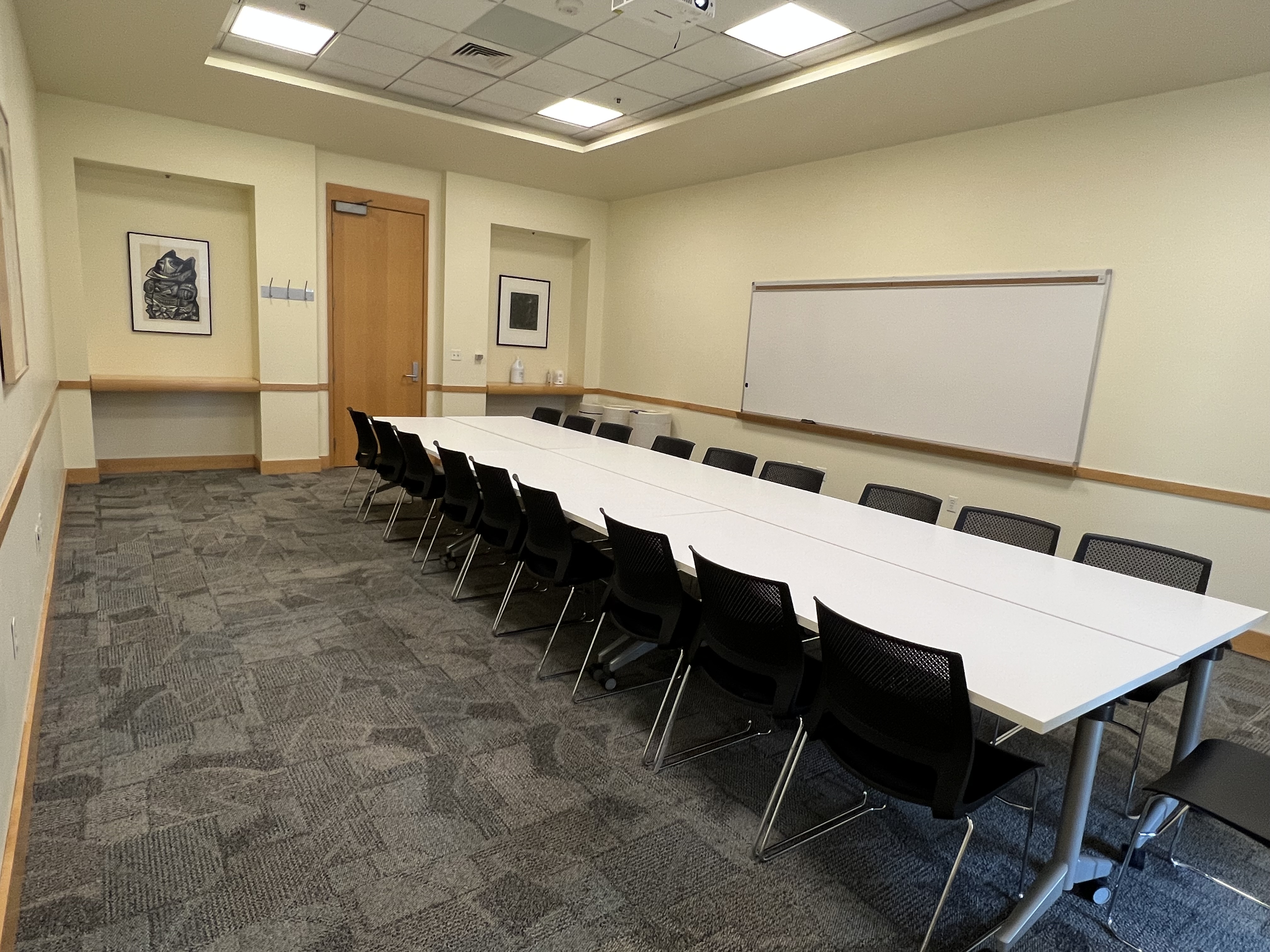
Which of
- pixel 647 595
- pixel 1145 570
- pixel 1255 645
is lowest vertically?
pixel 1255 645

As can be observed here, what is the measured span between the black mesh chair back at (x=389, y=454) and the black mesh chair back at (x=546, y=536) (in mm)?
1791

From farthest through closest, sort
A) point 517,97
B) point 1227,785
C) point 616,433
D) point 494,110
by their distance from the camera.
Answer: point 494,110 < point 616,433 < point 517,97 < point 1227,785

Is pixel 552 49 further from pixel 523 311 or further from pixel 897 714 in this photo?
pixel 897 714

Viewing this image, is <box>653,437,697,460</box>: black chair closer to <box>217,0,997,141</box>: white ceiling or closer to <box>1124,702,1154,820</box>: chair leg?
<box>217,0,997,141</box>: white ceiling

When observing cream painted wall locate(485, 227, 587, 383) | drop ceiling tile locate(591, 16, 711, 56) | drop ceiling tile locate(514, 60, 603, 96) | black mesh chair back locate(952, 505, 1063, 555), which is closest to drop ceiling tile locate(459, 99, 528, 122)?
drop ceiling tile locate(514, 60, 603, 96)

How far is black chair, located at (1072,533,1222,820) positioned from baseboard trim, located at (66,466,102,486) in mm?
7358

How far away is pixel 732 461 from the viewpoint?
189 inches

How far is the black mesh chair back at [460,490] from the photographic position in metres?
4.05

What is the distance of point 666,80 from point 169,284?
4.92 metres

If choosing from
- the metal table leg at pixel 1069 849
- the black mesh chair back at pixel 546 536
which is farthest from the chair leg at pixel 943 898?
the black mesh chair back at pixel 546 536

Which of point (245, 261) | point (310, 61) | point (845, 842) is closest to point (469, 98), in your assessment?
point (310, 61)

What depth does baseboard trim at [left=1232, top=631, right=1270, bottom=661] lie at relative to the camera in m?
3.97

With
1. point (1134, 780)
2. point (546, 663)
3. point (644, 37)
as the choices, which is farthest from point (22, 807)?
point (644, 37)

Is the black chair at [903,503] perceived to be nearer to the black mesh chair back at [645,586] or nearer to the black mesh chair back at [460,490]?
the black mesh chair back at [645,586]
